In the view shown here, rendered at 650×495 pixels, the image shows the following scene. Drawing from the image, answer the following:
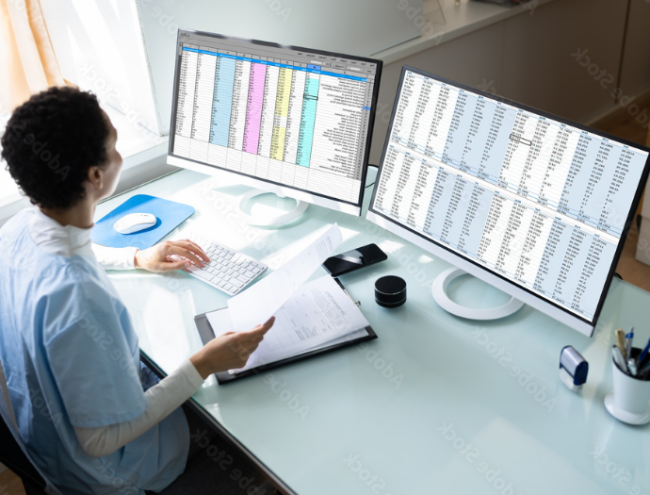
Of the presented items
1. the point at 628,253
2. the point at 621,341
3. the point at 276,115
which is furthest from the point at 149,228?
the point at 628,253

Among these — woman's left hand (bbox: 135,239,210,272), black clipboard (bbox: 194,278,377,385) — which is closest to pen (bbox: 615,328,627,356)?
black clipboard (bbox: 194,278,377,385)

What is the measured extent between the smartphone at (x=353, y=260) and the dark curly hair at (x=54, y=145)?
23.5 inches

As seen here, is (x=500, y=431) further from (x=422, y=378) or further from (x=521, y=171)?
(x=521, y=171)

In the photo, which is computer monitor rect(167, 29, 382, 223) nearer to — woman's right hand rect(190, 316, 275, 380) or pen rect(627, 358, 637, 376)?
woman's right hand rect(190, 316, 275, 380)

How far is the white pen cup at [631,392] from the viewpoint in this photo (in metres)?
0.94

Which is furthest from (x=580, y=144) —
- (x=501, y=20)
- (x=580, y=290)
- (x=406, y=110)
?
(x=501, y=20)

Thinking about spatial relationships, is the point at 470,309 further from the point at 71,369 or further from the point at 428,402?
the point at 71,369

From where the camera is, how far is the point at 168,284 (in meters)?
1.43

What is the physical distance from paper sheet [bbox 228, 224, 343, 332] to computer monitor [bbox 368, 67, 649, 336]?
0.83 feet

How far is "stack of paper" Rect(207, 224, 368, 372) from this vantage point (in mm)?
1182

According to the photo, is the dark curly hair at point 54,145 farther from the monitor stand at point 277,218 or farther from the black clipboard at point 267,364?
the monitor stand at point 277,218

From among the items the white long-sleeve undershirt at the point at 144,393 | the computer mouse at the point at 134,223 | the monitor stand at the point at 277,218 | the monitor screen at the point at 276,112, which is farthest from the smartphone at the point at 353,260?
the computer mouse at the point at 134,223

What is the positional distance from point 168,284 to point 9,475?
1035 millimetres

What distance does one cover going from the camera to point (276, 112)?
1544mm
